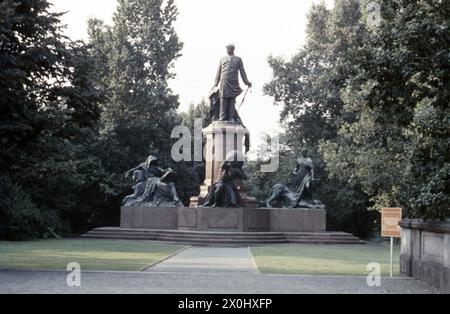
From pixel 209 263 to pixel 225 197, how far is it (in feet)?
40.5

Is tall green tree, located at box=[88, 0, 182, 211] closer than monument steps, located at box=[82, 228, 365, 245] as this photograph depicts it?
No

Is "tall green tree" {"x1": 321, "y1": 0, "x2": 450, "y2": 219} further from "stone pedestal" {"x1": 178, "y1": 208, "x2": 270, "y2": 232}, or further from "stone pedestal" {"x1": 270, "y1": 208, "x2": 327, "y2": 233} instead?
"stone pedestal" {"x1": 270, "y1": 208, "x2": 327, "y2": 233}

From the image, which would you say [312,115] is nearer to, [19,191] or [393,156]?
[393,156]

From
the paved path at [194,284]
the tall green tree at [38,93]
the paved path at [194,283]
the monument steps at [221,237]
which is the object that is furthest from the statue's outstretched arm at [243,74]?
the paved path at [194,284]

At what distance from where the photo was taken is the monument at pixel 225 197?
29.4 metres

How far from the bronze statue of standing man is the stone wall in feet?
56.4

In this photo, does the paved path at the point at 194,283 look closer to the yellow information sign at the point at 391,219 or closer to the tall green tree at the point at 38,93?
the yellow information sign at the point at 391,219

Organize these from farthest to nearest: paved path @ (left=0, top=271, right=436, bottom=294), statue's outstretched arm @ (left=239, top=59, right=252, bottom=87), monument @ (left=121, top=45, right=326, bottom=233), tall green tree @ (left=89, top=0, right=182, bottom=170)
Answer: tall green tree @ (left=89, top=0, right=182, bottom=170) → statue's outstretched arm @ (left=239, top=59, right=252, bottom=87) → monument @ (left=121, top=45, right=326, bottom=233) → paved path @ (left=0, top=271, right=436, bottom=294)

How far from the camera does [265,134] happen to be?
61.8m

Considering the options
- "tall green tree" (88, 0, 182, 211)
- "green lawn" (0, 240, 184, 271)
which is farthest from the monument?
"tall green tree" (88, 0, 182, 211)

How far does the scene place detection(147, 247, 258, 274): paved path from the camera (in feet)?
50.8
